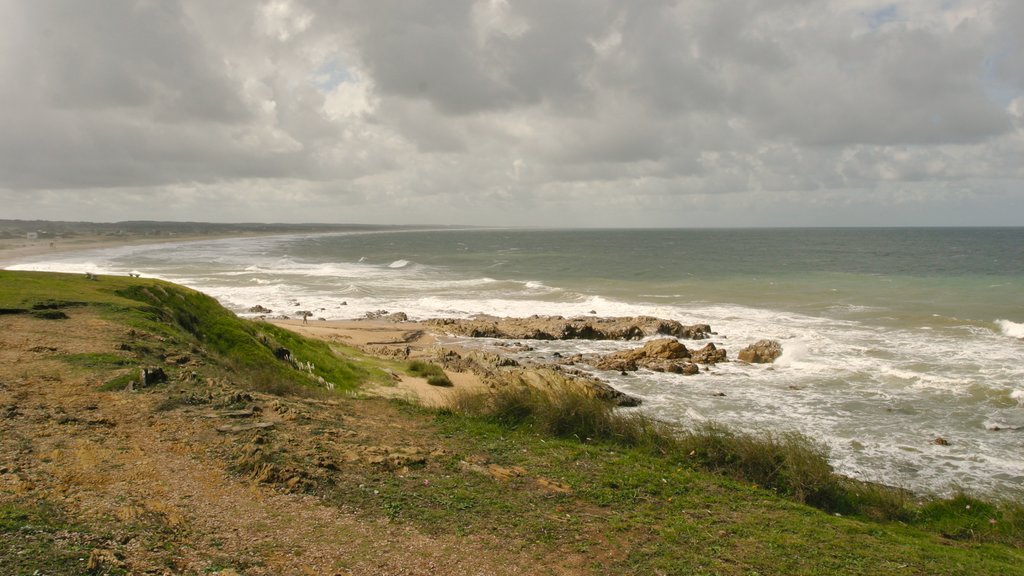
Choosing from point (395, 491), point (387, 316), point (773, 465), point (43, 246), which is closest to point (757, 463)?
point (773, 465)

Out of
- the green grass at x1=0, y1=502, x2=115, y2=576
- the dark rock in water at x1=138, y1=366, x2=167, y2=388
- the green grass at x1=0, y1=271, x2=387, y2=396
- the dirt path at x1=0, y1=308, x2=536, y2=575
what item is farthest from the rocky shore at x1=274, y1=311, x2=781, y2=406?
the green grass at x1=0, y1=502, x2=115, y2=576

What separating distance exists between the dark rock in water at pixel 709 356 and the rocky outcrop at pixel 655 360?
0.28 metres

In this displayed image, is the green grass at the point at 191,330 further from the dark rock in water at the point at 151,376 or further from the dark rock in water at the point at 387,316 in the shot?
the dark rock in water at the point at 387,316

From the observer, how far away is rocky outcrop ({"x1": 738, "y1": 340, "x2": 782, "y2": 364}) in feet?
73.3

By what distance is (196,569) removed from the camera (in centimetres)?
516

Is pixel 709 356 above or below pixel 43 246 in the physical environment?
below

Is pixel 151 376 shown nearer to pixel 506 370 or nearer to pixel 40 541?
pixel 40 541

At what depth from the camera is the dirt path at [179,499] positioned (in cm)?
554

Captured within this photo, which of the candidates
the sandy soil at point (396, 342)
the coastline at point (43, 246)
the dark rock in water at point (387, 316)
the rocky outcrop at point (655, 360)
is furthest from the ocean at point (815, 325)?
the coastline at point (43, 246)

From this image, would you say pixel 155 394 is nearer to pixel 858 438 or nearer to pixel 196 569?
pixel 196 569

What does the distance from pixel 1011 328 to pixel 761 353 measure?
14917 millimetres

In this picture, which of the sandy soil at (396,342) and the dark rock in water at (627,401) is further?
the sandy soil at (396,342)

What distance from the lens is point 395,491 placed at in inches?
291

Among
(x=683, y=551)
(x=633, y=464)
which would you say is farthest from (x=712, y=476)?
(x=683, y=551)
